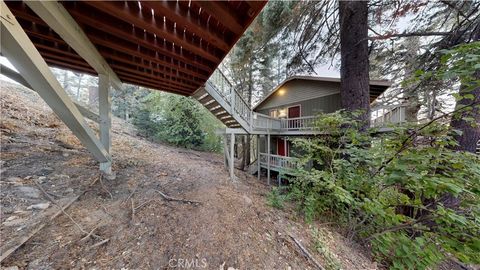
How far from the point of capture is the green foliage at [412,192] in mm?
1871

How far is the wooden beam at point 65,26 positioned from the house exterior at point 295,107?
17.4ft

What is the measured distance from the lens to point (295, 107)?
908cm

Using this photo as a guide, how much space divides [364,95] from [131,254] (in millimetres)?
5506

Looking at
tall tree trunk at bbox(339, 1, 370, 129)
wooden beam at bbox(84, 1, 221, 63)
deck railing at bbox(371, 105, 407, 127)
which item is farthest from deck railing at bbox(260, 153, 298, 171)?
wooden beam at bbox(84, 1, 221, 63)

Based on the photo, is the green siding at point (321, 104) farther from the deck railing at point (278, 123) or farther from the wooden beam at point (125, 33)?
the wooden beam at point (125, 33)

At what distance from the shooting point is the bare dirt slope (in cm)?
167

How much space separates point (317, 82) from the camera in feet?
26.5

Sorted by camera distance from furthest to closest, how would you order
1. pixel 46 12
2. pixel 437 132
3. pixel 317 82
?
pixel 317 82 → pixel 437 132 → pixel 46 12

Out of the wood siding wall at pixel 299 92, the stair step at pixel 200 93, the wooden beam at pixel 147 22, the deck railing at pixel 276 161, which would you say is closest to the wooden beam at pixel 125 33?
the wooden beam at pixel 147 22

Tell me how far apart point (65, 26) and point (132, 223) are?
243 cm

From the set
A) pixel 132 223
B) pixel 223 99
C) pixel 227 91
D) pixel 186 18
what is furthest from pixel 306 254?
pixel 227 91

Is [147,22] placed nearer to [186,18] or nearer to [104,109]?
[186,18]

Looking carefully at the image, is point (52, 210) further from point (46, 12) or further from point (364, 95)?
point (364, 95)

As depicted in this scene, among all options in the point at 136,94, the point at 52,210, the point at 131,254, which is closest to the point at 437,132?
the point at 131,254
